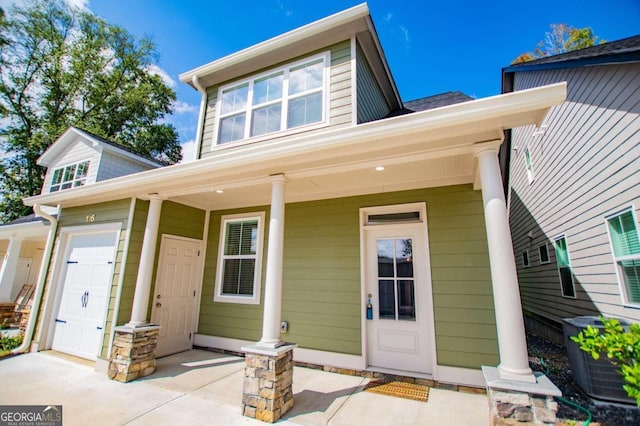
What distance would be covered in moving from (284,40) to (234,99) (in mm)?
1447

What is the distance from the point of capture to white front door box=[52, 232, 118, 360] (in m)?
4.48

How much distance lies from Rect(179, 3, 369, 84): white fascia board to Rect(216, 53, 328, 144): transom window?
13.6 inches

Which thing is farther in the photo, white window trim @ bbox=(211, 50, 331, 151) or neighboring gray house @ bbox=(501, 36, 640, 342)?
white window trim @ bbox=(211, 50, 331, 151)

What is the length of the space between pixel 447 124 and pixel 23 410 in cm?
515

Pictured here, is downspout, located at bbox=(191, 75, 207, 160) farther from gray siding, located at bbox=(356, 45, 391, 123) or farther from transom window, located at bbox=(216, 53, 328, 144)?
gray siding, located at bbox=(356, 45, 391, 123)

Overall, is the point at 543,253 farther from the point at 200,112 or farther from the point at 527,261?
the point at 200,112

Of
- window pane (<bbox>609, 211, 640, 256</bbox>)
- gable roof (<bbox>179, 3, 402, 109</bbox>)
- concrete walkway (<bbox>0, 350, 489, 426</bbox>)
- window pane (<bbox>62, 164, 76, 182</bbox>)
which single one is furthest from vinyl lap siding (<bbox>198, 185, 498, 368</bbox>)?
window pane (<bbox>62, 164, 76, 182</bbox>)

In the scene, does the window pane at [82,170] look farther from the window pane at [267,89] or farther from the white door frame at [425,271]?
the white door frame at [425,271]

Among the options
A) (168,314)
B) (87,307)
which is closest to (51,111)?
(87,307)

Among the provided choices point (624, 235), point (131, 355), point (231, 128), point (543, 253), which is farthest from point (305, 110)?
point (543, 253)

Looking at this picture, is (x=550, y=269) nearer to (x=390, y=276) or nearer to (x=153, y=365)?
(x=390, y=276)

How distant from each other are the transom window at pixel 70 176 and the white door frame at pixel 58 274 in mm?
1743

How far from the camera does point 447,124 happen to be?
2363 millimetres

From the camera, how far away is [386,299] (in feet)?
13.2
